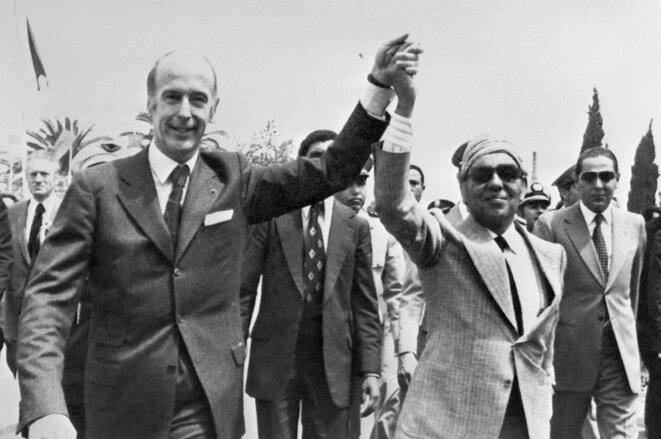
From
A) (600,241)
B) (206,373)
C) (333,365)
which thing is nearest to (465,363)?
(206,373)

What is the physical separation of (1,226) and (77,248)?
515 cm

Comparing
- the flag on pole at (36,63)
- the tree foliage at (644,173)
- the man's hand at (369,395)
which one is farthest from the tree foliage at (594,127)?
the man's hand at (369,395)

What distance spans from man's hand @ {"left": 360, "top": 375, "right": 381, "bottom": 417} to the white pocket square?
2526 mm

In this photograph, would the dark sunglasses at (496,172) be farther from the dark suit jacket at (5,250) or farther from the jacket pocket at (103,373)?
the dark suit jacket at (5,250)

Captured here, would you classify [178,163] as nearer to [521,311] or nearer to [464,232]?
[464,232]

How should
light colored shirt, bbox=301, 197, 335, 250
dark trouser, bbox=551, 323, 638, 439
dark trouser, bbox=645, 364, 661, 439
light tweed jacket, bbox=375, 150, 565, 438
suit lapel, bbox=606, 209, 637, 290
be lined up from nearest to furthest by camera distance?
light tweed jacket, bbox=375, 150, 565, 438 → light colored shirt, bbox=301, 197, 335, 250 → dark trouser, bbox=551, 323, 638, 439 → suit lapel, bbox=606, 209, 637, 290 → dark trouser, bbox=645, 364, 661, 439

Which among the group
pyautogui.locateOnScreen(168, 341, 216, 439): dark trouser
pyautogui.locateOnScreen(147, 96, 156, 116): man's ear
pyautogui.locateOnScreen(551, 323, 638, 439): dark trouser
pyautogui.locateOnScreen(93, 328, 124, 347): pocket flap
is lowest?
pyautogui.locateOnScreen(551, 323, 638, 439): dark trouser

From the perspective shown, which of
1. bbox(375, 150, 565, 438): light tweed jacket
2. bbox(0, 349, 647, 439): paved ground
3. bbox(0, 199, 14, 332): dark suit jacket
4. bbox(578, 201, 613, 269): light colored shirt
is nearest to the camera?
bbox(375, 150, 565, 438): light tweed jacket

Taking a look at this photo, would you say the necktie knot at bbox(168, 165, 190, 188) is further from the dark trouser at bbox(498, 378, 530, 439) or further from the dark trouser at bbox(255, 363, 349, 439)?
the dark trouser at bbox(255, 363, 349, 439)

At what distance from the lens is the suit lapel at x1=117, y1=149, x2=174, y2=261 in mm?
3037

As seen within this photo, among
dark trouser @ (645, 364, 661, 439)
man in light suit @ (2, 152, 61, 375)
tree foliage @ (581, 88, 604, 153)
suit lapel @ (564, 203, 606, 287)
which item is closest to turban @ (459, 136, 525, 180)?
suit lapel @ (564, 203, 606, 287)

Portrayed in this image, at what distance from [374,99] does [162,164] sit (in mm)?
818

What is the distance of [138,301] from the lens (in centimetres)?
301

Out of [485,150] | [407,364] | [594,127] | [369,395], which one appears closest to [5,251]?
[369,395]
